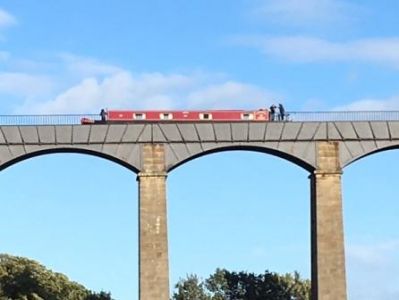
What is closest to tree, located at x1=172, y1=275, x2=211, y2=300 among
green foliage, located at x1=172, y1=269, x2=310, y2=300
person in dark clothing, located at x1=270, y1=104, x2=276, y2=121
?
green foliage, located at x1=172, y1=269, x2=310, y2=300

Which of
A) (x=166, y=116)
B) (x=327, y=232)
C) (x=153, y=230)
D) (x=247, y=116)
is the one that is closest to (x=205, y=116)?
(x=166, y=116)

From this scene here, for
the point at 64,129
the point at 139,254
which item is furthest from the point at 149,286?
the point at 64,129

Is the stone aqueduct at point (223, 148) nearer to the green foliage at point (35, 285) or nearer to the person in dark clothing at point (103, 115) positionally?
the person in dark clothing at point (103, 115)

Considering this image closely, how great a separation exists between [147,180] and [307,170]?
7666mm

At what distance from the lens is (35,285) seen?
3226 inches

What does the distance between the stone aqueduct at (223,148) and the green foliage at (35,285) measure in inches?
925

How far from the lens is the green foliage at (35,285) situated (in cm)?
8019

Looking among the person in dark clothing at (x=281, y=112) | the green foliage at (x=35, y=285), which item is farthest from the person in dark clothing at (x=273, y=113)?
the green foliage at (x=35, y=285)

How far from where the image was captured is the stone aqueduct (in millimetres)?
55656

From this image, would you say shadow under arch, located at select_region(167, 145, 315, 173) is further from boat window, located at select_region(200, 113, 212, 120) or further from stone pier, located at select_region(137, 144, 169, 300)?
boat window, located at select_region(200, 113, 212, 120)

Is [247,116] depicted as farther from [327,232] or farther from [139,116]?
[327,232]

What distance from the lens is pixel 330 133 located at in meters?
57.5

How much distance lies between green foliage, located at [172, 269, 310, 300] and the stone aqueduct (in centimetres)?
2662

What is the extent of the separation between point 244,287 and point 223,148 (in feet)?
93.6
